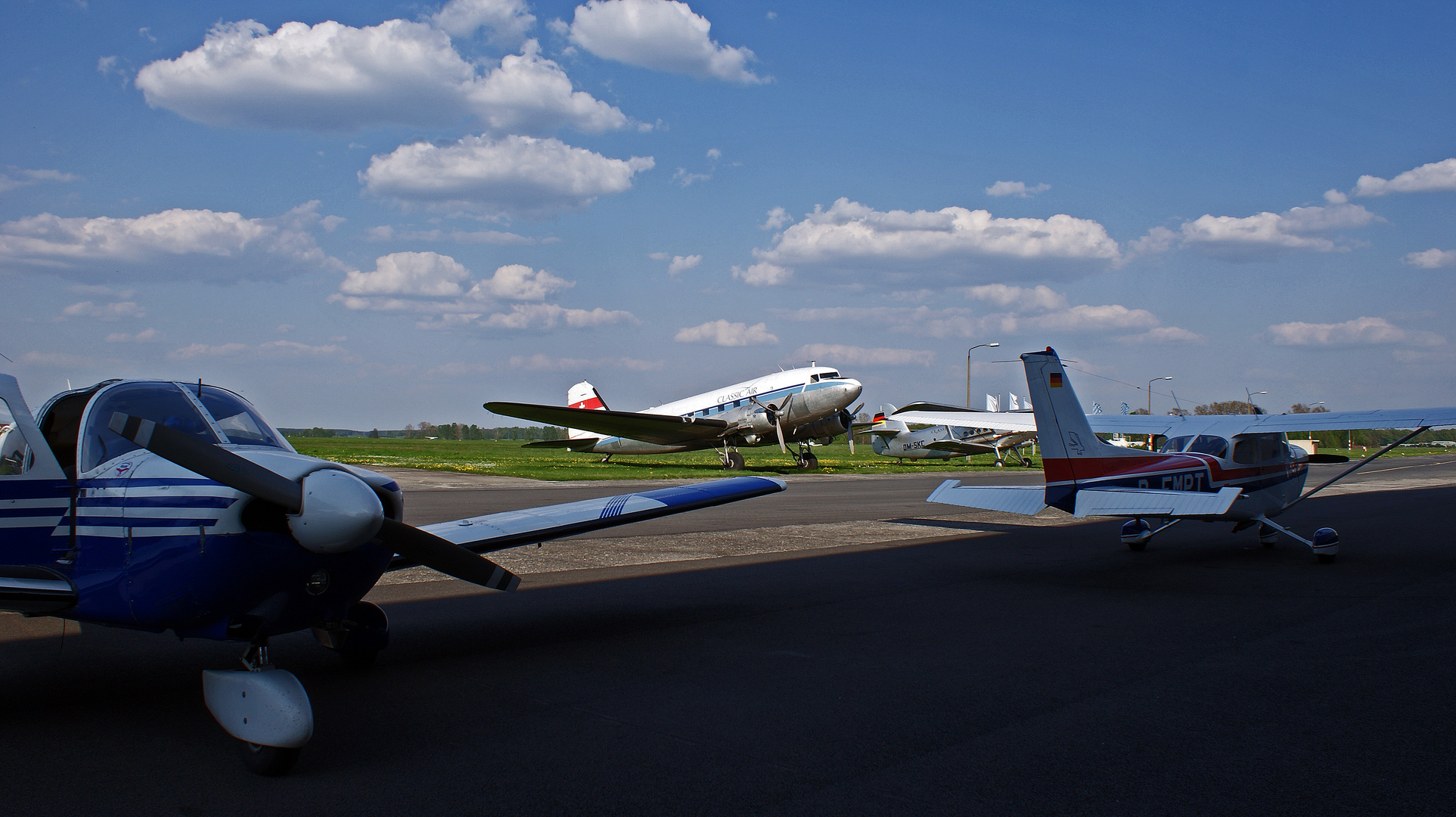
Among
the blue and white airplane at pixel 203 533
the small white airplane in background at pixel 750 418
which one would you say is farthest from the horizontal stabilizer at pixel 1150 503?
the small white airplane in background at pixel 750 418

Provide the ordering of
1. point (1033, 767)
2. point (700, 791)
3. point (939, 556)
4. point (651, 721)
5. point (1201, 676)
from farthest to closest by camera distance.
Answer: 1. point (939, 556)
2. point (1201, 676)
3. point (651, 721)
4. point (1033, 767)
5. point (700, 791)

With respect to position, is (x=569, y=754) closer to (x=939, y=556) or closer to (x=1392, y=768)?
(x=1392, y=768)

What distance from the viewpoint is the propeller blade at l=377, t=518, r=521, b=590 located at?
4094mm

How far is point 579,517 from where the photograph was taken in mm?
6625

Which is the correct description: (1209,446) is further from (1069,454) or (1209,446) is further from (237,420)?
(237,420)

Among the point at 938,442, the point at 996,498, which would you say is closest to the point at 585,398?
the point at 938,442

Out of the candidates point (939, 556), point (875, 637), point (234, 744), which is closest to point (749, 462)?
point (939, 556)

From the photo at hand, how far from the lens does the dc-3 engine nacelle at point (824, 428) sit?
32.5 metres

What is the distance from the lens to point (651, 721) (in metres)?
4.55

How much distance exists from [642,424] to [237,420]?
91.5 feet

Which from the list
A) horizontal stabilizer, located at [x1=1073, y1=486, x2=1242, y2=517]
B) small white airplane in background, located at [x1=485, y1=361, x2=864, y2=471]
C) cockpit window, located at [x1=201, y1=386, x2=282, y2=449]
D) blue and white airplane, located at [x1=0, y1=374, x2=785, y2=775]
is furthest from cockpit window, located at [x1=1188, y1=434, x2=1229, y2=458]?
small white airplane in background, located at [x1=485, y1=361, x2=864, y2=471]

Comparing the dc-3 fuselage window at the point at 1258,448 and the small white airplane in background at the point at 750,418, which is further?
the small white airplane in background at the point at 750,418

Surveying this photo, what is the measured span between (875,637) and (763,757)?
2799 mm

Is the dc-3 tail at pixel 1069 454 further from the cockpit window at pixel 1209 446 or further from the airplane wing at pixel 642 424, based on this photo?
the airplane wing at pixel 642 424
